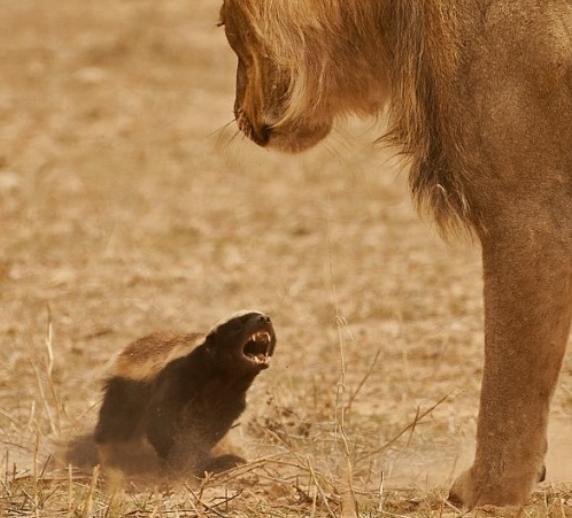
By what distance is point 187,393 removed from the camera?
5801 mm

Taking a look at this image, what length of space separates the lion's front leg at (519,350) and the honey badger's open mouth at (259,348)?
62.8 inches

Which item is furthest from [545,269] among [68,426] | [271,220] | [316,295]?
[271,220]

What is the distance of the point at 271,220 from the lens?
9625 mm

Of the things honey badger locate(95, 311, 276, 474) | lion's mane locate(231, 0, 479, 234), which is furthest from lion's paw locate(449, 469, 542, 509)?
honey badger locate(95, 311, 276, 474)

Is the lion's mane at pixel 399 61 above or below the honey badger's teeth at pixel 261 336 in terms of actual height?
above

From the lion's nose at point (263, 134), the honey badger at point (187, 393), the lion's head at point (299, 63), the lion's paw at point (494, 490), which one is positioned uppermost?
the lion's head at point (299, 63)

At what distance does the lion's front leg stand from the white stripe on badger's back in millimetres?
1943

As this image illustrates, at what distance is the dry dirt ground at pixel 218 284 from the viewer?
4.86 meters

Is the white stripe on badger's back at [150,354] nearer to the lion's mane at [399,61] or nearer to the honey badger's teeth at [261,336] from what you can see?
the honey badger's teeth at [261,336]

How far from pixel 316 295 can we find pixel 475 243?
3.71 m

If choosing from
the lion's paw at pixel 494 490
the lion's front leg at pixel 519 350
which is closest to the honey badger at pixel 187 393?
the lion's paw at pixel 494 490

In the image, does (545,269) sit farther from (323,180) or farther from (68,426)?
Result: (323,180)

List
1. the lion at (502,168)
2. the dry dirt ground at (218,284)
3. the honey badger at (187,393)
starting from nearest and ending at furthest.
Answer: the lion at (502,168)
the dry dirt ground at (218,284)
the honey badger at (187,393)

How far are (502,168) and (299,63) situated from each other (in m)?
0.86
